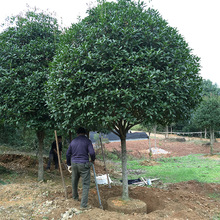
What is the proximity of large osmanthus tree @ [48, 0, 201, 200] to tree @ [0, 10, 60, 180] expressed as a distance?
148cm

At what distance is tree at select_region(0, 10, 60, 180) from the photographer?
666 cm

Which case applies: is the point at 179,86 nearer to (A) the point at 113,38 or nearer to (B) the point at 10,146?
(A) the point at 113,38

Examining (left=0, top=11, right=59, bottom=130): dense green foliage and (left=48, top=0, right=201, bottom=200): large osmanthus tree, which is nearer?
(left=48, top=0, right=201, bottom=200): large osmanthus tree

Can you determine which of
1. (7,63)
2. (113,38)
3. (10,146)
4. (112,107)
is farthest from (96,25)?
(10,146)

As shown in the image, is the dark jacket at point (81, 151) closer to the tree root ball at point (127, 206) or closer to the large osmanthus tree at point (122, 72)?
the large osmanthus tree at point (122, 72)

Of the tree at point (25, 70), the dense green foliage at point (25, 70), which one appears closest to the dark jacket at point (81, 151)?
the dense green foliage at point (25, 70)

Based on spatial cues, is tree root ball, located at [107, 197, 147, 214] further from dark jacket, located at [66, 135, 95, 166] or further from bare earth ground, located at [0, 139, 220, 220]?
dark jacket, located at [66, 135, 95, 166]

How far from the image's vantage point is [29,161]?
11102 mm

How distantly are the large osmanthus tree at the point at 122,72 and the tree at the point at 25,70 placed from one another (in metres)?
1.48

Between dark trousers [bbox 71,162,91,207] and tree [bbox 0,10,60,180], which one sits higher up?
tree [bbox 0,10,60,180]

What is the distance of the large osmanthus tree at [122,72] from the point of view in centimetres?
475

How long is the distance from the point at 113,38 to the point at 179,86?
1.95m

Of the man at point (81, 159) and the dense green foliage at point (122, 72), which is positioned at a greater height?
the dense green foliage at point (122, 72)

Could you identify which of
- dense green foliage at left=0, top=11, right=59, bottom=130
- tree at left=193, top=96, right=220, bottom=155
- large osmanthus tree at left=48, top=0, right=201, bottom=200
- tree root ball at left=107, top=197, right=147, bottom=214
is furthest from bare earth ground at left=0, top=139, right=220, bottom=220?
tree at left=193, top=96, right=220, bottom=155
